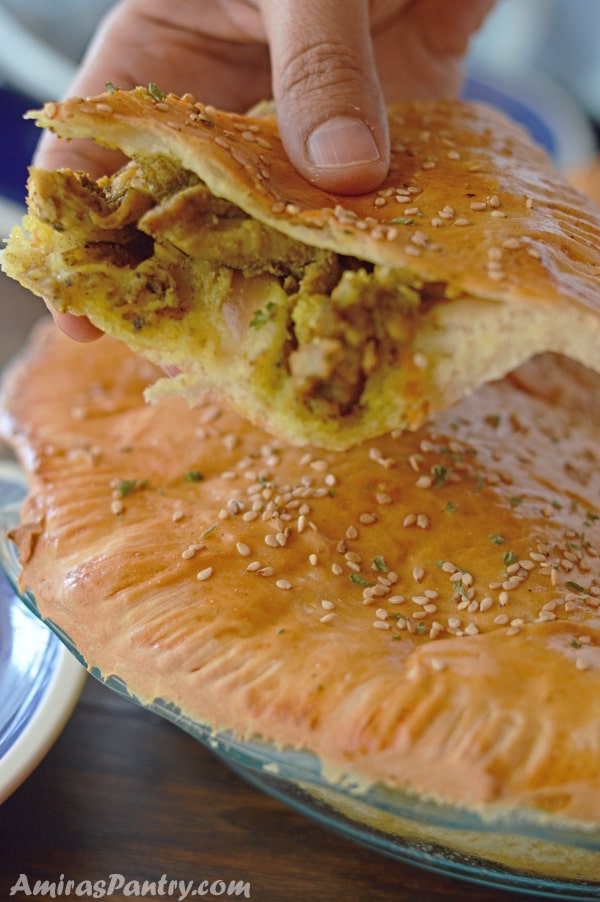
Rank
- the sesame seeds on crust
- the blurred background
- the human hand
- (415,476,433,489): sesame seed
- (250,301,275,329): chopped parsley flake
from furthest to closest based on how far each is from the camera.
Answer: the blurred background → (415,476,433,489): sesame seed → the human hand → (250,301,275,329): chopped parsley flake → the sesame seeds on crust

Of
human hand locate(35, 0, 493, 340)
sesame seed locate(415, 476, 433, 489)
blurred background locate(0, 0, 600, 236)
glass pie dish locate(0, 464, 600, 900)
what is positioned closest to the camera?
glass pie dish locate(0, 464, 600, 900)

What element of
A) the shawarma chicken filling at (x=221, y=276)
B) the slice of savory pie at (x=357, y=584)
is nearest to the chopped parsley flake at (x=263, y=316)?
the shawarma chicken filling at (x=221, y=276)

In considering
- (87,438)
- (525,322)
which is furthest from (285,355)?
(87,438)

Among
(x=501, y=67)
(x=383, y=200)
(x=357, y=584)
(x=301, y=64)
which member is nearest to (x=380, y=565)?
(x=357, y=584)

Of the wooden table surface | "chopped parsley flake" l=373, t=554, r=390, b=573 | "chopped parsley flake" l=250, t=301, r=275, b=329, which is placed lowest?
the wooden table surface

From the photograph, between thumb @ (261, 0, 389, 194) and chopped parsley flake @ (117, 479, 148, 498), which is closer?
thumb @ (261, 0, 389, 194)

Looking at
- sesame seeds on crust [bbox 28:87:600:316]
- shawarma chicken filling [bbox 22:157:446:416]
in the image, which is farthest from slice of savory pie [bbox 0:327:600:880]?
sesame seeds on crust [bbox 28:87:600:316]

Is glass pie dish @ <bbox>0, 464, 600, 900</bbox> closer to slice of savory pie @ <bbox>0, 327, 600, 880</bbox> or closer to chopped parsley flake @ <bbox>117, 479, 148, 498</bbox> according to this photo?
slice of savory pie @ <bbox>0, 327, 600, 880</bbox>

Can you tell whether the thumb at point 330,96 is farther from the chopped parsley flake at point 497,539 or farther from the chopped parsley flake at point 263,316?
the chopped parsley flake at point 497,539
